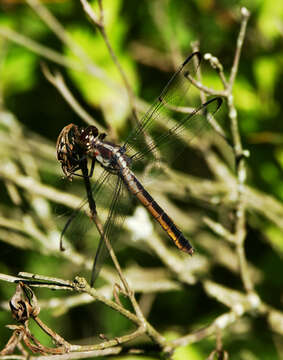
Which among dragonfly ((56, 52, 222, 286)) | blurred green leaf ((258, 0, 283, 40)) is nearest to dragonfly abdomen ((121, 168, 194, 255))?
dragonfly ((56, 52, 222, 286))

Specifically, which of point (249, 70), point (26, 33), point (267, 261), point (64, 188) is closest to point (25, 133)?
point (64, 188)

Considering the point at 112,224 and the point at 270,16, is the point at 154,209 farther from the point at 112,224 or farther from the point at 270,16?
the point at 270,16

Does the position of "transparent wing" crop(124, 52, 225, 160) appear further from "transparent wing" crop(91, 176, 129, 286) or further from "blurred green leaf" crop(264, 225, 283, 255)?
"blurred green leaf" crop(264, 225, 283, 255)

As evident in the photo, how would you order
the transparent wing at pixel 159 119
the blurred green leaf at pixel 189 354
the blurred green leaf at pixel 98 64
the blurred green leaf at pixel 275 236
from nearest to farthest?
the transparent wing at pixel 159 119
the blurred green leaf at pixel 189 354
the blurred green leaf at pixel 275 236
the blurred green leaf at pixel 98 64

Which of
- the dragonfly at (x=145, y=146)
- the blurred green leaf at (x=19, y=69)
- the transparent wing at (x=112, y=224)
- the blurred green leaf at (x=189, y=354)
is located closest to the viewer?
the transparent wing at (x=112, y=224)

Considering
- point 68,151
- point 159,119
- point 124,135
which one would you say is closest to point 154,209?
point 159,119

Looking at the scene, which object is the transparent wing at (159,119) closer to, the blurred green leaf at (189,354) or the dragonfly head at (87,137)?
the dragonfly head at (87,137)

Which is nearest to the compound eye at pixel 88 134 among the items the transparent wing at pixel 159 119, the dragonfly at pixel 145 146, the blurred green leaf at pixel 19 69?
the dragonfly at pixel 145 146
